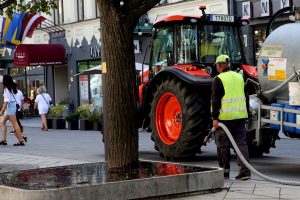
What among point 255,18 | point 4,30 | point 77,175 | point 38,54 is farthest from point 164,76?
point 38,54

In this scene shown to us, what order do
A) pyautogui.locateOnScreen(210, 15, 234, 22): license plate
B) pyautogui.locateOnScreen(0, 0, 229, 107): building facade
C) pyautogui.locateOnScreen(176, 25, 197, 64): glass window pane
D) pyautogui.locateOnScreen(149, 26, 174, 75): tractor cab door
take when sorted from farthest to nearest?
pyautogui.locateOnScreen(0, 0, 229, 107): building facade, pyautogui.locateOnScreen(149, 26, 174, 75): tractor cab door, pyautogui.locateOnScreen(210, 15, 234, 22): license plate, pyautogui.locateOnScreen(176, 25, 197, 64): glass window pane

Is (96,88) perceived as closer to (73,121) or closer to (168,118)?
(73,121)

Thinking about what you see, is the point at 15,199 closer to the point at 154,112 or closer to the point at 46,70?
the point at 154,112

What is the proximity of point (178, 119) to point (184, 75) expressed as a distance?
1.06 meters

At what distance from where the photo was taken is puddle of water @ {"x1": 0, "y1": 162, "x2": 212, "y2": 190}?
28.2 feet

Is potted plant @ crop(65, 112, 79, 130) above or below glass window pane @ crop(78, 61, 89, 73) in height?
below

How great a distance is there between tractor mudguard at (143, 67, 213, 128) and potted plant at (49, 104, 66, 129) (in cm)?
1346

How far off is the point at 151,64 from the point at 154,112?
131 cm

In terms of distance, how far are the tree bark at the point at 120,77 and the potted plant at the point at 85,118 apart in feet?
54.5

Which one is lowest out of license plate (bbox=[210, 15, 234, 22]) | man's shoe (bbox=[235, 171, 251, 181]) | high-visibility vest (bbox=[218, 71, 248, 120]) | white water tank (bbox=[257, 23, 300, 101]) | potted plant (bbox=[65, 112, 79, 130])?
potted plant (bbox=[65, 112, 79, 130])

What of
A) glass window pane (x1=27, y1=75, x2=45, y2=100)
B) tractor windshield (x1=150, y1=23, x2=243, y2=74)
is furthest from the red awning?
tractor windshield (x1=150, y1=23, x2=243, y2=74)

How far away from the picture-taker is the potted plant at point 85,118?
2589cm

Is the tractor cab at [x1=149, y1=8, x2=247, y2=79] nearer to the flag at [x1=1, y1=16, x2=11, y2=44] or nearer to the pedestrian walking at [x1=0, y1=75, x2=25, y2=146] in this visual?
the pedestrian walking at [x1=0, y1=75, x2=25, y2=146]

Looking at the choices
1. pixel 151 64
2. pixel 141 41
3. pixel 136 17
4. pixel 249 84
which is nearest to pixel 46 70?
pixel 141 41
